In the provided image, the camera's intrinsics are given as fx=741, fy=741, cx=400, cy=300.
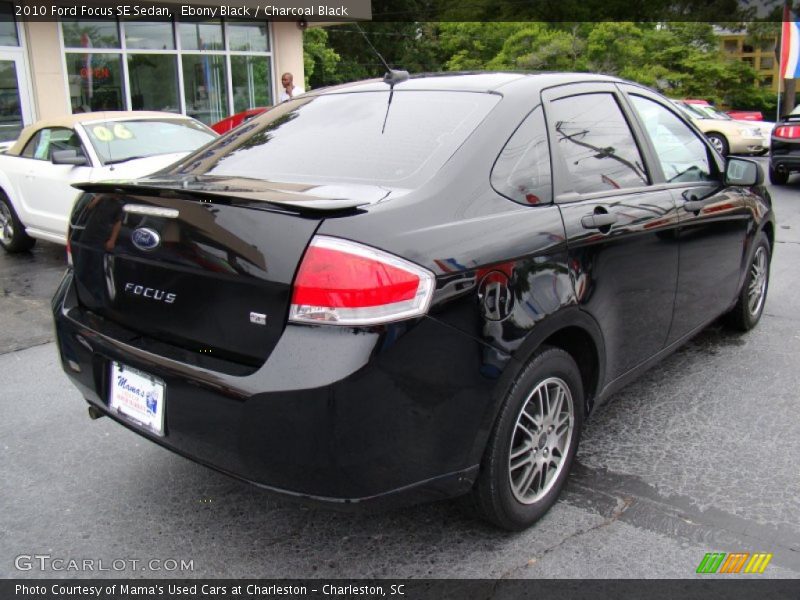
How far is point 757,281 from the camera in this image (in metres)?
4.91

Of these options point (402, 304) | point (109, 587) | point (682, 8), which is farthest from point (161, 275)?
point (682, 8)

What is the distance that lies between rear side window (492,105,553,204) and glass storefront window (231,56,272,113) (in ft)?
51.4

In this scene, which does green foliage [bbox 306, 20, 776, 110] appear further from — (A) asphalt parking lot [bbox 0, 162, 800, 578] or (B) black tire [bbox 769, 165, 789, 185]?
(A) asphalt parking lot [bbox 0, 162, 800, 578]

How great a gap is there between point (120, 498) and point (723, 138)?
19041 mm

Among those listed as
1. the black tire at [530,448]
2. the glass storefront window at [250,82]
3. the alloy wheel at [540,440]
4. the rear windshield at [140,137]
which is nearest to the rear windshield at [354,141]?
the black tire at [530,448]

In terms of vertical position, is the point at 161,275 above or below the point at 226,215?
below

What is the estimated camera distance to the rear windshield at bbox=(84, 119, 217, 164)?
7324 millimetres

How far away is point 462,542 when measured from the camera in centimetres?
270

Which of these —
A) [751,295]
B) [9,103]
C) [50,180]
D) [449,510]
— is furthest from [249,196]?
[9,103]

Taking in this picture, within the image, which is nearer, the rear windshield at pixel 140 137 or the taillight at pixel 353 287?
the taillight at pixel 353 287

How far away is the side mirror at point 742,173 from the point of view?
4.05 meters

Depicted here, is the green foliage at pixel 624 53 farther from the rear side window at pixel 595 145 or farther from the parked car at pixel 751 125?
the rear side window at pixel 595 145

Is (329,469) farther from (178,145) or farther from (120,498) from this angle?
(178,145)

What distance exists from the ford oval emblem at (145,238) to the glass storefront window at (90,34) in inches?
545
